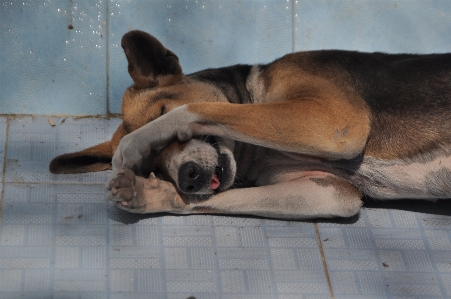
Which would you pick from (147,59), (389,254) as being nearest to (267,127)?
(147,59)

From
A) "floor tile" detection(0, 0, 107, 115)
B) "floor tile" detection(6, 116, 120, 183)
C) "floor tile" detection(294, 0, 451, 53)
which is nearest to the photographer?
"floor tile" detection(6, 116, 120, 183)

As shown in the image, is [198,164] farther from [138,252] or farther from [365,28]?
[365,28]

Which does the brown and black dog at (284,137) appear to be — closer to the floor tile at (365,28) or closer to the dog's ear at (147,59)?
the dog's ear at (147,59)

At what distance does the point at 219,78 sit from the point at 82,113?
1.32 meters

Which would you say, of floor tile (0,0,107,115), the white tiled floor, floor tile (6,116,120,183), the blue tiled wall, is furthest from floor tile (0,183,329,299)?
the blue tiled wall

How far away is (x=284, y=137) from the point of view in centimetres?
378

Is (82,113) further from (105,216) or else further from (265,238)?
(265,238)

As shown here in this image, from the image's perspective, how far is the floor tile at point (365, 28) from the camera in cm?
558

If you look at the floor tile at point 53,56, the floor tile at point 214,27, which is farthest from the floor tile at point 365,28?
the floor tile at point 53,56

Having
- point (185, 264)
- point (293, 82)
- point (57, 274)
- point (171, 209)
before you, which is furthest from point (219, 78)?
point (57, 274)

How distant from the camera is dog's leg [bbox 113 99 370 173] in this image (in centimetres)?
378

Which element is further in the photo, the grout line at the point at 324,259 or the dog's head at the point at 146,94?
the dog's head at the point at 146,94

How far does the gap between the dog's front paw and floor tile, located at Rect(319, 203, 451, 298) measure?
1.12 metres

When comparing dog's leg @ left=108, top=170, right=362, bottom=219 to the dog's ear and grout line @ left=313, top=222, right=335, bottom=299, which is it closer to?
grout line @ left=313, top=222, right=335, bottom=299
